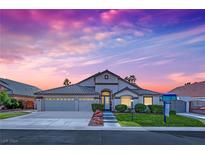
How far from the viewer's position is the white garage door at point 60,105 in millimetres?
31562

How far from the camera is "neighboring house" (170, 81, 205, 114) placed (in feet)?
102

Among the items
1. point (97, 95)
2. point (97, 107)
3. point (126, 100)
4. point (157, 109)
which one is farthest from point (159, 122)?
point (97, 95)

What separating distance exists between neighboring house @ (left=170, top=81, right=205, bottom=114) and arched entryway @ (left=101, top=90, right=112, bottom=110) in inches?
257

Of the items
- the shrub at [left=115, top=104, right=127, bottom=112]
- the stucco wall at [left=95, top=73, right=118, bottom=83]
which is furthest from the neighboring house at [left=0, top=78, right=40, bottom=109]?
the shrub at [left=115, top=104, right=127, bottom=112]

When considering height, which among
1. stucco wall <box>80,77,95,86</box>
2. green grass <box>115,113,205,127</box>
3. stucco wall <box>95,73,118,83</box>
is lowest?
green grass <box>115,113,205,127</box>

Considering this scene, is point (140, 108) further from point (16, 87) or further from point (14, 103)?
point (16, 87)

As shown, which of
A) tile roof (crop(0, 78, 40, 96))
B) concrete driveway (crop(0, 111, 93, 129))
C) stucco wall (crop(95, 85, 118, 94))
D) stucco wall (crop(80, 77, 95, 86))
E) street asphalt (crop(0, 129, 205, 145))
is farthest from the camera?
tile roof (crop(0, 78, 40, 96))

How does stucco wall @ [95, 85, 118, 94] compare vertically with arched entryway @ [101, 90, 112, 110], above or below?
above

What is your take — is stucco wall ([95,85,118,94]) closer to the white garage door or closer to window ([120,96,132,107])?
window ([120,96,132,107])

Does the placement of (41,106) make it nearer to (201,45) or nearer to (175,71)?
(175,71)

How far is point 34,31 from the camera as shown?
26016 mm

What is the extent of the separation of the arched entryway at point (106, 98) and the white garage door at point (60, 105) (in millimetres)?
3285
